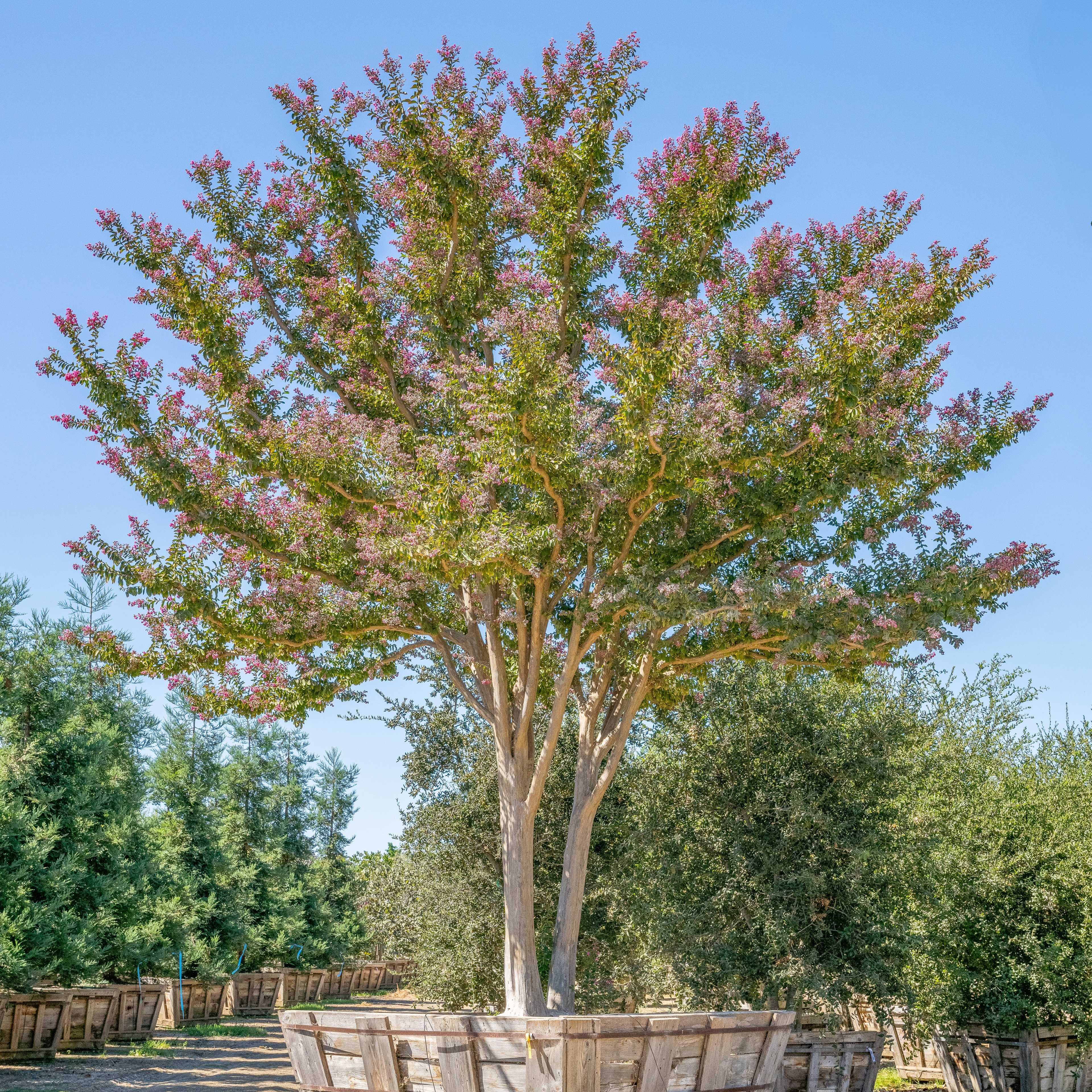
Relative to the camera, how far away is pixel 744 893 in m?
13.9

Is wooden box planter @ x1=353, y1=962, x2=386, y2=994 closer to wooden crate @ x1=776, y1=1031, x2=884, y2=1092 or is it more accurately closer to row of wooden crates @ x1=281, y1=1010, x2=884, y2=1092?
wooden crate @ x1=776, y1=1031, x2=884, y2=1092

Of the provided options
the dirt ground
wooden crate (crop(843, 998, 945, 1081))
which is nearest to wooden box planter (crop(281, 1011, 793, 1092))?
the dirt ground

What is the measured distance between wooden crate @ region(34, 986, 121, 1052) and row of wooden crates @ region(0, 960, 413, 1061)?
15mm

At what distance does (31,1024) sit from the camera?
17.2 metres

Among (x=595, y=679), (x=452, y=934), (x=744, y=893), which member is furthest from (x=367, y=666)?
(x=744, y=893)

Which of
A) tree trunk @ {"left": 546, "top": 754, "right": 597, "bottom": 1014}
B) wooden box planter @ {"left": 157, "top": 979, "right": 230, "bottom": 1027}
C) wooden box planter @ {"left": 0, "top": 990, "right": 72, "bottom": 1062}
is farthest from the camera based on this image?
wooden box planter @ {"left": 157, "top": 979, "right": 230, "bottom": 1027}

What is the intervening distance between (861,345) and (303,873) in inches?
1328

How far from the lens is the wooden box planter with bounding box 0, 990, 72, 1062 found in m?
16.7

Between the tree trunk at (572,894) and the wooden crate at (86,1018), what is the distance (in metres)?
10.5

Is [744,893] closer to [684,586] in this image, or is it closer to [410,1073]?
[684,586]

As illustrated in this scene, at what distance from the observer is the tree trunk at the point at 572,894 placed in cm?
1255

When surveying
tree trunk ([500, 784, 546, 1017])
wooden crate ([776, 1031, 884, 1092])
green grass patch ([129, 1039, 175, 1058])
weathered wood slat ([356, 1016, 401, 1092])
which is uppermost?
tree trunk ([500, 784, 546, 1017])

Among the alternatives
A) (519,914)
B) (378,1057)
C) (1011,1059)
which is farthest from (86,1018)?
(1011,1059)

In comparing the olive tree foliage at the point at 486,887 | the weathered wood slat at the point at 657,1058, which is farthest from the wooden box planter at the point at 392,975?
the weathered wood slat at the point at 657,1058
